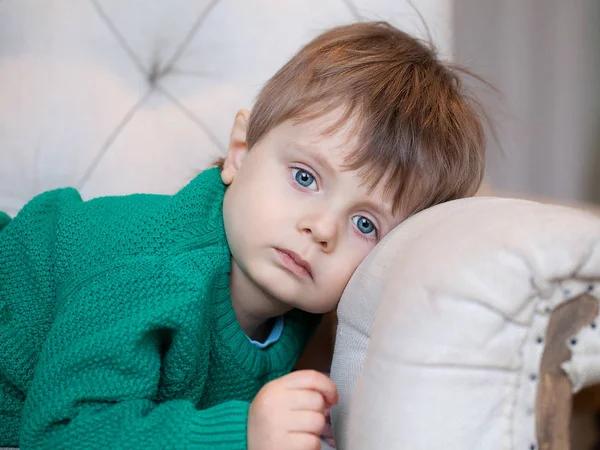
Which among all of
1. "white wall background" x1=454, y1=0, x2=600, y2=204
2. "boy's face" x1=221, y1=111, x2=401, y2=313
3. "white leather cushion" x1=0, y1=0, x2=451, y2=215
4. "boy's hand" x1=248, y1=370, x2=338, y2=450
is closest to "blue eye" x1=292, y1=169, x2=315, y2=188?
"boy's face" x1=221, y1=111, x2=401, y2=313

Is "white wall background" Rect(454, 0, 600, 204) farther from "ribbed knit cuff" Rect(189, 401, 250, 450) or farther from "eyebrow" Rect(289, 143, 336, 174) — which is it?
"ribbed knit cuff" Rect(189, 401, 250, 450)

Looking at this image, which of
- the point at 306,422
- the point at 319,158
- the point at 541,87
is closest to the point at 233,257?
the point at 319,158

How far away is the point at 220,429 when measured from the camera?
0.61 metres

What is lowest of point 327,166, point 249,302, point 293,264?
point 249,302

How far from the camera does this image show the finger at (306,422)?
23.2 inches

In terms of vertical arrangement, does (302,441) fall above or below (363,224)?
below

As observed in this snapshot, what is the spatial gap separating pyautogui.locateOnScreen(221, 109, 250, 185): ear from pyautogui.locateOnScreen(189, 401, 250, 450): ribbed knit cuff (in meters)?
0.33

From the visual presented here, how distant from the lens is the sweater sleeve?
0.61m

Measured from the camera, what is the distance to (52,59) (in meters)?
1.06

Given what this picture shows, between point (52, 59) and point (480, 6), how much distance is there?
4.03ft

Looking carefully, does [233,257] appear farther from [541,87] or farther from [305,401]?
[541,87]

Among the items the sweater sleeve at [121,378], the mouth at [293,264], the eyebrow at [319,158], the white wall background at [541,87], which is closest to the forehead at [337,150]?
the eyebrow at [319,158]

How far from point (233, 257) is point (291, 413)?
278mm

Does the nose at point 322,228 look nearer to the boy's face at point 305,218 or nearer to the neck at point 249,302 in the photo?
the boy's face at point 305,218
